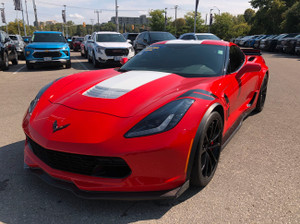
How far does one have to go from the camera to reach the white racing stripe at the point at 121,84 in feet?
8.33

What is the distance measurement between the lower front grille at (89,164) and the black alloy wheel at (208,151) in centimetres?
62

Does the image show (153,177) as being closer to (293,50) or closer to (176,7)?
(293,50)

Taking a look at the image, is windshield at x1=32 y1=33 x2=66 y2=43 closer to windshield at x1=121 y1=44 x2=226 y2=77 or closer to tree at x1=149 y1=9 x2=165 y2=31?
windshield at x1=121 y1=44 x2=226 y2=77

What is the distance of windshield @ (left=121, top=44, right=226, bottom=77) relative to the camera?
10.2ft

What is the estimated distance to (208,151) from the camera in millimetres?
2498

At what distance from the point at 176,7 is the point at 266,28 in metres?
32.3

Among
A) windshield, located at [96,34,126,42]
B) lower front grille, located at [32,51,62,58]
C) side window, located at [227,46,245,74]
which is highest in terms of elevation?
windshield, located at [96,34,126,42]

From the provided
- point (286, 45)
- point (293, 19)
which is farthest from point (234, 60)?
point (293, 19)

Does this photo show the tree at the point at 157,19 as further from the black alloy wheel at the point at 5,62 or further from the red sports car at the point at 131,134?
the red sports car at the point at 131,134

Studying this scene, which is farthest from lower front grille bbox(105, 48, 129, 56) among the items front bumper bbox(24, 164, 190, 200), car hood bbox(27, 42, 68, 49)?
front bumper bbox(24, 164, 190, 200)

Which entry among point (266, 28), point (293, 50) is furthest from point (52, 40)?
point (266, 28)

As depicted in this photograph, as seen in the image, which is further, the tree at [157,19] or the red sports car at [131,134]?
the tree at [157,19]

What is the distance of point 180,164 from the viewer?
2037mm

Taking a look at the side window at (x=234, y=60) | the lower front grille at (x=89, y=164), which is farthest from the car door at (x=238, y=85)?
the lower front grille at (x=89, y=164)
